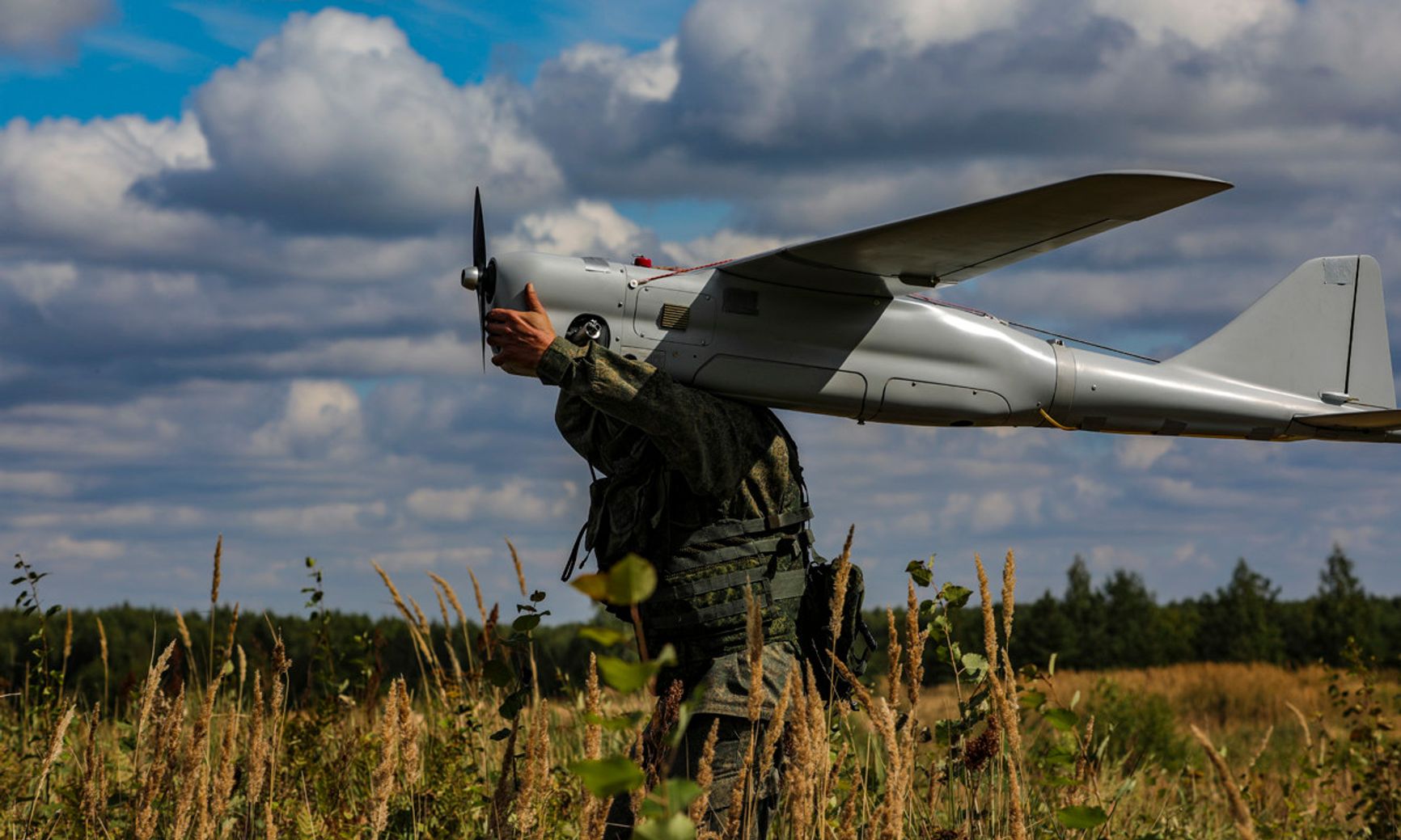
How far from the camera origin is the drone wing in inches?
176

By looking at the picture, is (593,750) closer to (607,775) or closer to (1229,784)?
(607,775)

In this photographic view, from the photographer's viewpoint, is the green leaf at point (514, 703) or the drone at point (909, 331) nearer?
the green leaf at point (514, 703)

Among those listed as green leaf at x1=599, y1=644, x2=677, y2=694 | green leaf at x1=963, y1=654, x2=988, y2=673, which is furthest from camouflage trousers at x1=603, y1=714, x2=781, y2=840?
green leaf at x1=599, y1=644, x2=677, y2=694

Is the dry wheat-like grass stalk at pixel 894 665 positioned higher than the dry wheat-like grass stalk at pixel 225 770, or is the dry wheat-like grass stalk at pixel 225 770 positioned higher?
the dry wheat-like grass stalk at pixel 894 665

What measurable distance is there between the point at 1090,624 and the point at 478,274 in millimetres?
32220

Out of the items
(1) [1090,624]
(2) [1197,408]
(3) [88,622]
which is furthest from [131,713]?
(1) [1090,624]

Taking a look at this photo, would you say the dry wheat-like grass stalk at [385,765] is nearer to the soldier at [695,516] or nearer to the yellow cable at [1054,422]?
the soldier at [695,516]

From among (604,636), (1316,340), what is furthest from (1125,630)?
(604,636)

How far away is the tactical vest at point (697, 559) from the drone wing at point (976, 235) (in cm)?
101

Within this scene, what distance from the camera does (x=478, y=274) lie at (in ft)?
17.3

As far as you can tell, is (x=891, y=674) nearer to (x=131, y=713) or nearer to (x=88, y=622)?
(x=131, y=713)

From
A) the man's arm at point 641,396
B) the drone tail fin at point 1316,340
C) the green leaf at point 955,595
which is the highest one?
the drone tail fin at point 1316,340

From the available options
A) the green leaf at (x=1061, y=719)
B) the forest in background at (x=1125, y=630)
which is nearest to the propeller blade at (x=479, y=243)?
the green leaf at (x=1061, y=719)

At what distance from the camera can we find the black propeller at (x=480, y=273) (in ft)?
16.8
